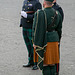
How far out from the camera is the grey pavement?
655 centimetres

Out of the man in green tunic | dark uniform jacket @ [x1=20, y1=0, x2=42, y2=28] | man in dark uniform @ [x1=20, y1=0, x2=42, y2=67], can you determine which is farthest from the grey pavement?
the man in green tunic

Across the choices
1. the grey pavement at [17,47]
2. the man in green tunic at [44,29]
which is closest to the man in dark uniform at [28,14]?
the grey pavement at [17,47]

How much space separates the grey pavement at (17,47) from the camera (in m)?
6.55

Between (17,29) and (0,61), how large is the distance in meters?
3.33

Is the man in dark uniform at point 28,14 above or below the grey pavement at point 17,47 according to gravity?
above

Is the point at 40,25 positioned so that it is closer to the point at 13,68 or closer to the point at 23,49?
the point at 13,68

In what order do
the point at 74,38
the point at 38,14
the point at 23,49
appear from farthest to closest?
the point at 74,38 → the point at 23,49 → the point at 38,14

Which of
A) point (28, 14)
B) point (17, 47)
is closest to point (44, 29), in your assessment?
point (28, 14)

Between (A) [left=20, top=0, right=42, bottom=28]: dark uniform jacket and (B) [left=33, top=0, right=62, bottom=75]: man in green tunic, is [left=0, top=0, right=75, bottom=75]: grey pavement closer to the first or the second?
(A) [left=20, top=0, right=42, bottom=28]: dark uniform jacket

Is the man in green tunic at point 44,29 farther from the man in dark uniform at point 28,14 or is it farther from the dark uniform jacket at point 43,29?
the man in dark uniform at point 28,14

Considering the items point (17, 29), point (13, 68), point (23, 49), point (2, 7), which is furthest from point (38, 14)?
point (2, 7)

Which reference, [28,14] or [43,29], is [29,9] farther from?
[43,29]

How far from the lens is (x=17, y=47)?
8156mm

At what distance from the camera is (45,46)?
5.11 metres
